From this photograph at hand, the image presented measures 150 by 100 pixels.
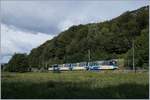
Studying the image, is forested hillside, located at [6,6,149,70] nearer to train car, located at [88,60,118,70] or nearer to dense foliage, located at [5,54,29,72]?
train car, located at [88,60,118,70]

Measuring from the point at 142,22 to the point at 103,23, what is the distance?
82.0ft

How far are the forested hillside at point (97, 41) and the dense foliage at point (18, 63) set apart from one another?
20.9 metres

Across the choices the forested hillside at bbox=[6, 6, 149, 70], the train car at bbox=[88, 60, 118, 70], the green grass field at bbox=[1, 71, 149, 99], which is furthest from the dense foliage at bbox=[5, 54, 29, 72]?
the green grass field at bbox=[1, 71, 149, 99]

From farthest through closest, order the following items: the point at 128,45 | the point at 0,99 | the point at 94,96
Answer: the point at 128,45
the point at 94,96
the point at 0,99

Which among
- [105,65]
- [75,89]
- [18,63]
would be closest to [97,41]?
[18,63]

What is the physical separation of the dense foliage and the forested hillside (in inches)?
823

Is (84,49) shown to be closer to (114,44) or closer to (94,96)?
(114,44)

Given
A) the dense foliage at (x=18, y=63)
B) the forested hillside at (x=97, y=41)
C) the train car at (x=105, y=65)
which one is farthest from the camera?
the forested hillside at (x=97, y=41)

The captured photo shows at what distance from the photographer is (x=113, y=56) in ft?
365

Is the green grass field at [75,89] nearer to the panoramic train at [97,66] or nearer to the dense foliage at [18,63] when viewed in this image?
the panoramic train at [97,66]

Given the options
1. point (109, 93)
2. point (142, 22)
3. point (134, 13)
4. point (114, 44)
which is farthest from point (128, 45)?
point (109, 93)

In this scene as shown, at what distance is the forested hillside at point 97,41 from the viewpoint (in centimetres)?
12238

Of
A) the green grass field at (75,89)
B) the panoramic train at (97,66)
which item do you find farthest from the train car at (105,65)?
the green grass field at (75,89)

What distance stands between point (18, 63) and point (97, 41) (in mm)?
41707
